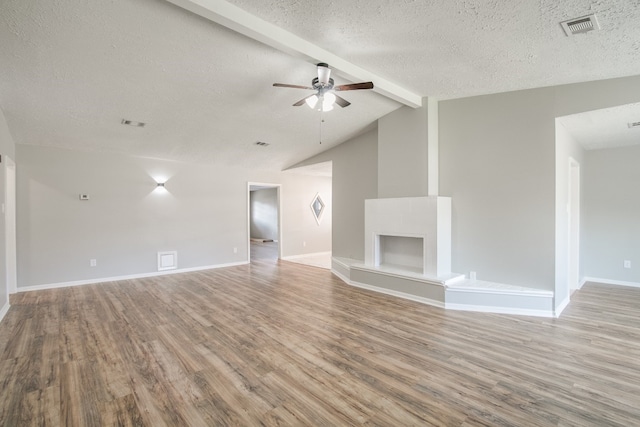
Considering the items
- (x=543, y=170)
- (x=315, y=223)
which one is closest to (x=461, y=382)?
(x=543, y=170)

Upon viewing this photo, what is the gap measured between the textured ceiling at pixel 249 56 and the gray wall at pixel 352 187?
46.2 inches

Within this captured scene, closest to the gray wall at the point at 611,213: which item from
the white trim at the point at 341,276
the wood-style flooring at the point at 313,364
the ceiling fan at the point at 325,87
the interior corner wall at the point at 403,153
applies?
the wood-style flooring at the point at 313,364

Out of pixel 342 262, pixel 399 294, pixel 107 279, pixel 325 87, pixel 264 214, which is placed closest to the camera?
pixel 325 87

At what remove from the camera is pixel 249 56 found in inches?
125

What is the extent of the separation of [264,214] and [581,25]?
38.1 feet

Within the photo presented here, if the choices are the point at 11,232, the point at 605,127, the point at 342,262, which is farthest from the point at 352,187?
the point at 11,232

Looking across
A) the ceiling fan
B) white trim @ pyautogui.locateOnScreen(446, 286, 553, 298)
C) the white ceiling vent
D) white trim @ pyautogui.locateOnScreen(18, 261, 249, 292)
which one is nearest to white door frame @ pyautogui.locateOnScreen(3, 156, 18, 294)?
white trim @ pyautogui.locateOnScreen(18, 261, 249, 292)

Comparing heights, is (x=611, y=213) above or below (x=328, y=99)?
below

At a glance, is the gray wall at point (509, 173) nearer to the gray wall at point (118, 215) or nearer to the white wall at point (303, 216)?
the white wall at point (303, 216)

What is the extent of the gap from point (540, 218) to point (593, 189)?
2.54m

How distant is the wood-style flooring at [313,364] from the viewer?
1892mm

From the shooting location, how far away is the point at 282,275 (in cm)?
604

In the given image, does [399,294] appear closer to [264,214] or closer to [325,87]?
[325,87]

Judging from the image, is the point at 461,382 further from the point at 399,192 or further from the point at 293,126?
the point at 293,126
